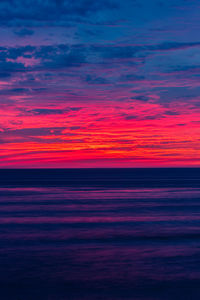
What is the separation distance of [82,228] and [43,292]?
9.98m

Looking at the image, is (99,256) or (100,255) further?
(100,255)

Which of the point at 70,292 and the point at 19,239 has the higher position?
the point at 19,239

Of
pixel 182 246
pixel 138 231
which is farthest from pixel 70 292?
pixel 138 231

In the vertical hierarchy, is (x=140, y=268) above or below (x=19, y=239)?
below

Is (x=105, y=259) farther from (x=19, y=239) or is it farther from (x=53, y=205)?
(x=53, y=205)

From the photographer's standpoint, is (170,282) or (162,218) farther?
(162,218)

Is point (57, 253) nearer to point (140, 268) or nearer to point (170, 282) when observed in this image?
point (140, 268)

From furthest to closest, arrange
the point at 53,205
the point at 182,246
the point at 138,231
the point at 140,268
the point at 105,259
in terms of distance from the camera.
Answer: the point at 53,205 → the point at 138,231 → the point at 182,246 → the point at 105,259 → the point at 140,268

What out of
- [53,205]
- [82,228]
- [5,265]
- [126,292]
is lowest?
[126,292]

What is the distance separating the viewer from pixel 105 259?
14578mm

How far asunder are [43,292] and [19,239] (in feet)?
24.3

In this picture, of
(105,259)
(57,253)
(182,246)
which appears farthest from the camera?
(182,246)

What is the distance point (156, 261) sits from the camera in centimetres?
1434

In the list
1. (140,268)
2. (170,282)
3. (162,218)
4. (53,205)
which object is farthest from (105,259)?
(53,205)
